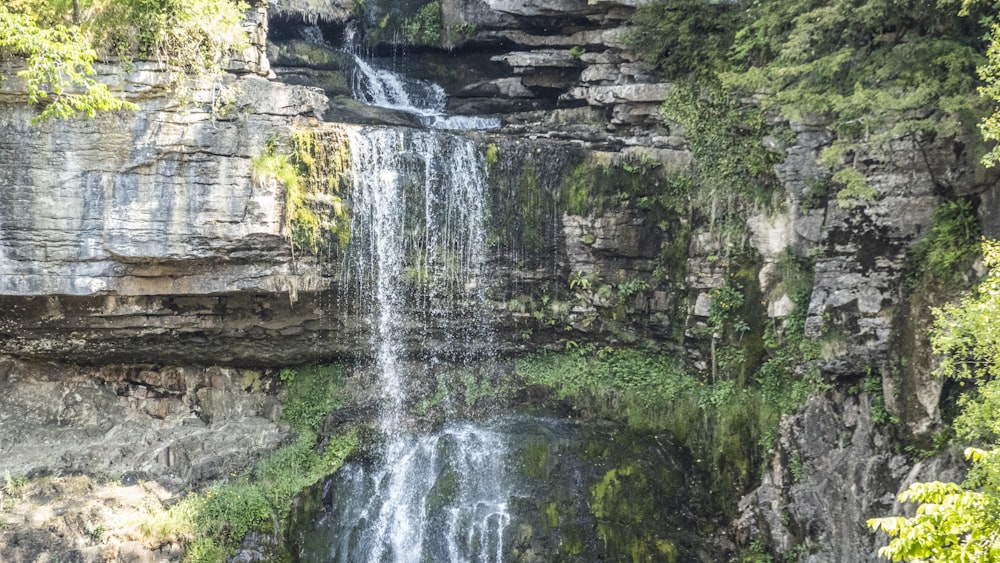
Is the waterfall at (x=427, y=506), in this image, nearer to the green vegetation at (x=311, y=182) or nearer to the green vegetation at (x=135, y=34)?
the green vegetation at (x=311, y=182)

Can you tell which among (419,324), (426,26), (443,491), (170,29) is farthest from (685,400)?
(170,29)

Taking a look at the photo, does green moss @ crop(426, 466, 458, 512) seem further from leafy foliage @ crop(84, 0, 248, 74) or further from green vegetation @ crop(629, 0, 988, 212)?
leafy foliage @ crop(84, 0, 248, 74)

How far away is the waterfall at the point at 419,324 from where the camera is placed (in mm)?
→ 11906

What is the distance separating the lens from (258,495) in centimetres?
1247

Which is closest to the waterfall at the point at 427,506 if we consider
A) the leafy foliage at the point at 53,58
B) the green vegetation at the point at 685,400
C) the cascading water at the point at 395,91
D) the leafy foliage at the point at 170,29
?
the green vegetation at the point at 685,400

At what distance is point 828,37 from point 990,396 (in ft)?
19.3

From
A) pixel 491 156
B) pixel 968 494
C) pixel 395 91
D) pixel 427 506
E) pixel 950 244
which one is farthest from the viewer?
pixel 395 91

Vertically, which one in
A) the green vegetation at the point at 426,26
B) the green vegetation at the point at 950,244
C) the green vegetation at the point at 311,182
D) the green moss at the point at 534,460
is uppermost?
the green vegetation at the point at 426,26

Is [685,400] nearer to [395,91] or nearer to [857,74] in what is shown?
[857,74]

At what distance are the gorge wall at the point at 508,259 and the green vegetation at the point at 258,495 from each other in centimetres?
56

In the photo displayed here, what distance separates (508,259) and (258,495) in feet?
19.2

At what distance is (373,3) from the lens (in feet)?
58.0

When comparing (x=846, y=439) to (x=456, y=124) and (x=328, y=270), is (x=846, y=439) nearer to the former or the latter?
(x=328, y=270)

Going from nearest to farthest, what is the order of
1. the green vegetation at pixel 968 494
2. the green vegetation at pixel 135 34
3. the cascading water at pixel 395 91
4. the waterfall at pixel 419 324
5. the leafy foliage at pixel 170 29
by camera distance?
1. the green vegetation at pixel 968 494
2. the green vegetation at pixel 135 34
3. the leafy foliage at pixel 170 29
4. the waterfall at pixel 419 324
5. the cascading water at pixel 395 91
